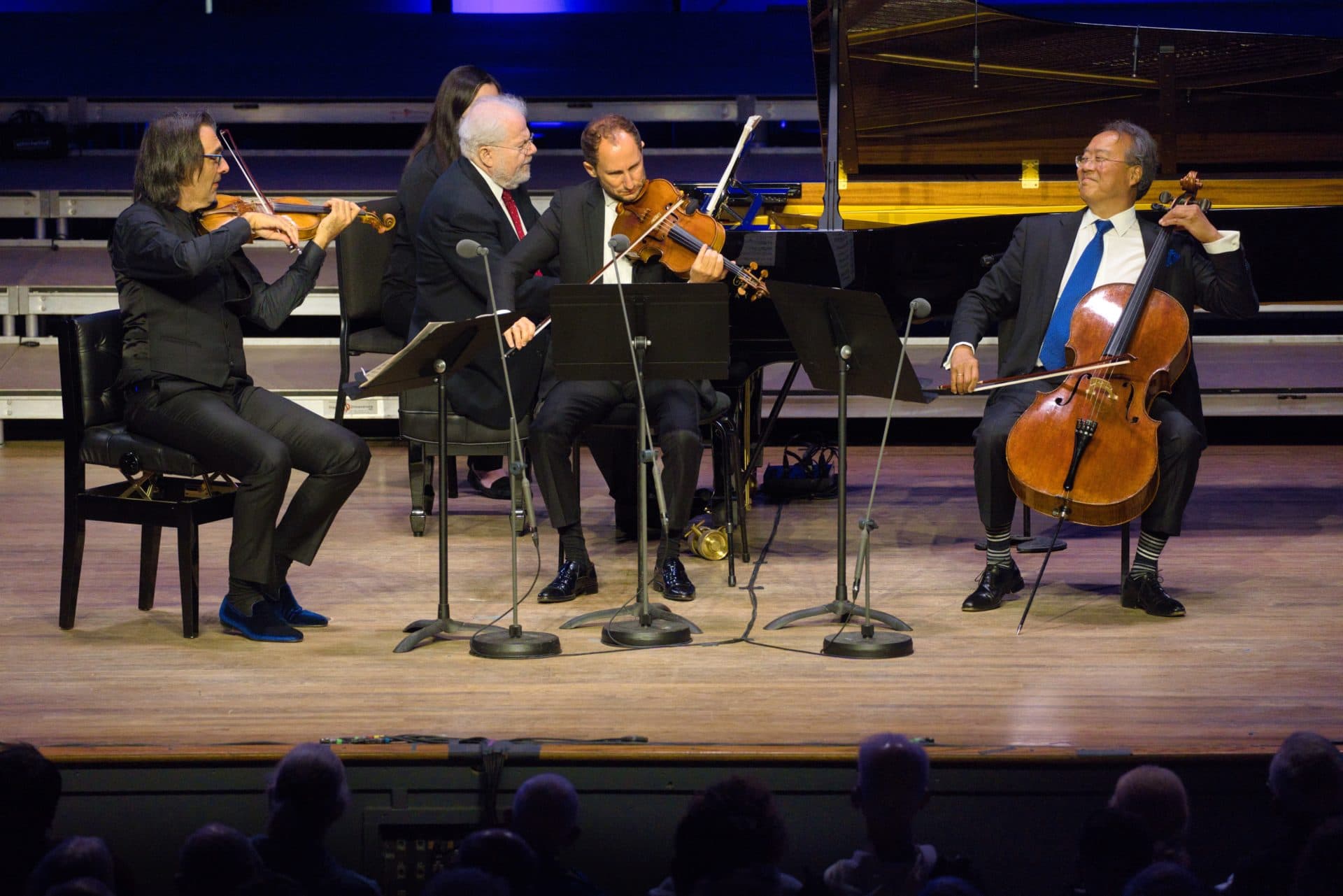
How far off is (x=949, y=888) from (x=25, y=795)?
150 cm

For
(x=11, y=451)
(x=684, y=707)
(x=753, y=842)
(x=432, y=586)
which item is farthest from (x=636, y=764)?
(x=11, y=451)

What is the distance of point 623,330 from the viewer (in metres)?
3.75

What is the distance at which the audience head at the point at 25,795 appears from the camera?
2506mm

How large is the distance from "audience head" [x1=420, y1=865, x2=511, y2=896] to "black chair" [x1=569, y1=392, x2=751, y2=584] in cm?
226

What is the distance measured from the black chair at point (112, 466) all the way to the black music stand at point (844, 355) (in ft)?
4.83

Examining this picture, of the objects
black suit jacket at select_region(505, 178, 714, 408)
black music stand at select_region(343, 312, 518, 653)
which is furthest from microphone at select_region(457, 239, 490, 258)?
black suit jacket at select_region(505, 178, 714, 408)

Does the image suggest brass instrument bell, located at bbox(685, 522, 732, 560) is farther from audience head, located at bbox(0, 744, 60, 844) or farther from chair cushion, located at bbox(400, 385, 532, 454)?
audience head, located at bbox(0, 744, 60, 844)

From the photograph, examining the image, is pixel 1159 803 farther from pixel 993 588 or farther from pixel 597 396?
pixel 597 396

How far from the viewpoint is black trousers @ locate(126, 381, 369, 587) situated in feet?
12.7

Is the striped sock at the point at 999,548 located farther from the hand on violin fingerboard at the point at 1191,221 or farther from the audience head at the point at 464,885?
the audience head at the point at 464,885

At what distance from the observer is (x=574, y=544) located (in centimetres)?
437

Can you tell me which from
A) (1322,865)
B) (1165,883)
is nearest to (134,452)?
(1165,883)

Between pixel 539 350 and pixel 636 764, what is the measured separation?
2.09m

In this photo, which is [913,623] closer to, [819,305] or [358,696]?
[819,305]
